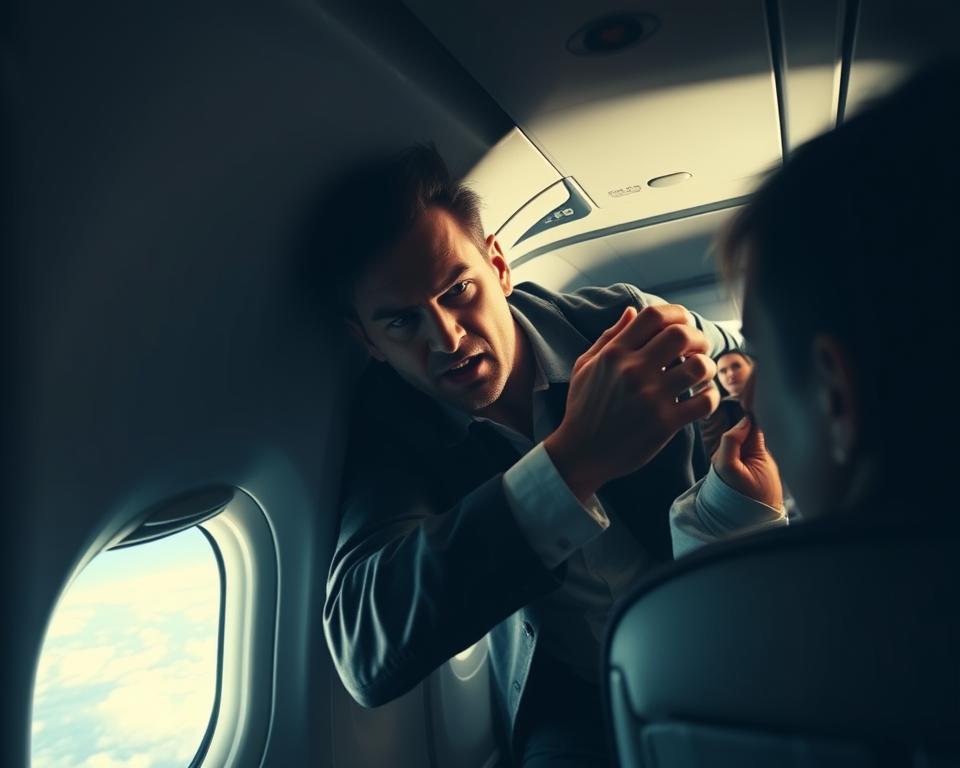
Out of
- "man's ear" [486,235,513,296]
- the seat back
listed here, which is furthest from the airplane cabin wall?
the seat back

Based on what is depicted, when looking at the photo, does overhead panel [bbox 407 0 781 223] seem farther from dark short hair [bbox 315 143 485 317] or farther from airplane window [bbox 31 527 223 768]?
airplane window [bbox 31 527 223 768]

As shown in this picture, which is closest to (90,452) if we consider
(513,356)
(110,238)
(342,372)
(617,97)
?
(110,238)

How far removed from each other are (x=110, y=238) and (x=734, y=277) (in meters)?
0.73

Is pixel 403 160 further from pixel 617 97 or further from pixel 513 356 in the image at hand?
pixel 617 97

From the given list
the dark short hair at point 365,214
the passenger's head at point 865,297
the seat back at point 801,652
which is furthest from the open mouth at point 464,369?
the seat back at point 801,652

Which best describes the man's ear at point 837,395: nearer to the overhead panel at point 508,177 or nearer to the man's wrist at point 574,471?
the man's wrist at point 574,471

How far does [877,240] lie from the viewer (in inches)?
24.3

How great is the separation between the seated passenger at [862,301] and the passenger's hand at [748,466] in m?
0.45

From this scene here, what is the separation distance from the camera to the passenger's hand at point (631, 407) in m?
0.96

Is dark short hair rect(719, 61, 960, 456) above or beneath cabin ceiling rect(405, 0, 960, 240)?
beneath

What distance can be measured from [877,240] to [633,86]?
1082 mm

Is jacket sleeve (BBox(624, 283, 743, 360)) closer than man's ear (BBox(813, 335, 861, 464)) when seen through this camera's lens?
No

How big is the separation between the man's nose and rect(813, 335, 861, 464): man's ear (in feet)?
2.37

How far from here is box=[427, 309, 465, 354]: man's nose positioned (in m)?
1.28
